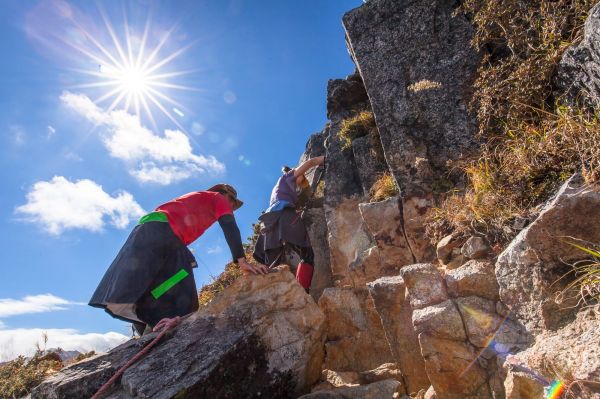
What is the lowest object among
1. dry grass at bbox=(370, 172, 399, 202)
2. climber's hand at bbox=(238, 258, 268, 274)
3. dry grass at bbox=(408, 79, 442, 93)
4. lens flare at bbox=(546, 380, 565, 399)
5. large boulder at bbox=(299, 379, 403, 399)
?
lens flare at bbox=(546, 380, 565, 399)

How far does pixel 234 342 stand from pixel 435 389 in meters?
2.04

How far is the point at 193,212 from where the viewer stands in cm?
488

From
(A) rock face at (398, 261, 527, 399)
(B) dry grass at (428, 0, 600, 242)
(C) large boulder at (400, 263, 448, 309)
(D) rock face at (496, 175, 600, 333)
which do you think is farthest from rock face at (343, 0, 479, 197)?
(D) rock face at (496, 175, 600, 333)

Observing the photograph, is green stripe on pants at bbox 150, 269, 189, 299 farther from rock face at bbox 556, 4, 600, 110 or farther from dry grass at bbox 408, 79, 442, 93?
dry grass at bbox 408, 79, 442, 93

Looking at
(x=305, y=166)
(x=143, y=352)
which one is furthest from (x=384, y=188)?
(x=143, y=352)

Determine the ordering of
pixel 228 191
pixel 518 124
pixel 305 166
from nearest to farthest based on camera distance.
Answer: pixel 518 124 → pixel 228 191 → pixel 305 166

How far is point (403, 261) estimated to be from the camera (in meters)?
5.88

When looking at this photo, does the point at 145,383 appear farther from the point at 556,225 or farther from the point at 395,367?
the point at 556,225

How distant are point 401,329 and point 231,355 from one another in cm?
203

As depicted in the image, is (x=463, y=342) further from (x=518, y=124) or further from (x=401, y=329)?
(x=518, y=124)

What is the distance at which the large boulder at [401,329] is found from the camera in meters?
3.93

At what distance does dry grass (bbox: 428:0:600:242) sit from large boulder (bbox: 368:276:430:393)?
1.24 meters

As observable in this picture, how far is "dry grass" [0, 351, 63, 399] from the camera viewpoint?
19.8 feet

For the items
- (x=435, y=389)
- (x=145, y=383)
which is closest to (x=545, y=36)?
(x=435, y=389)
